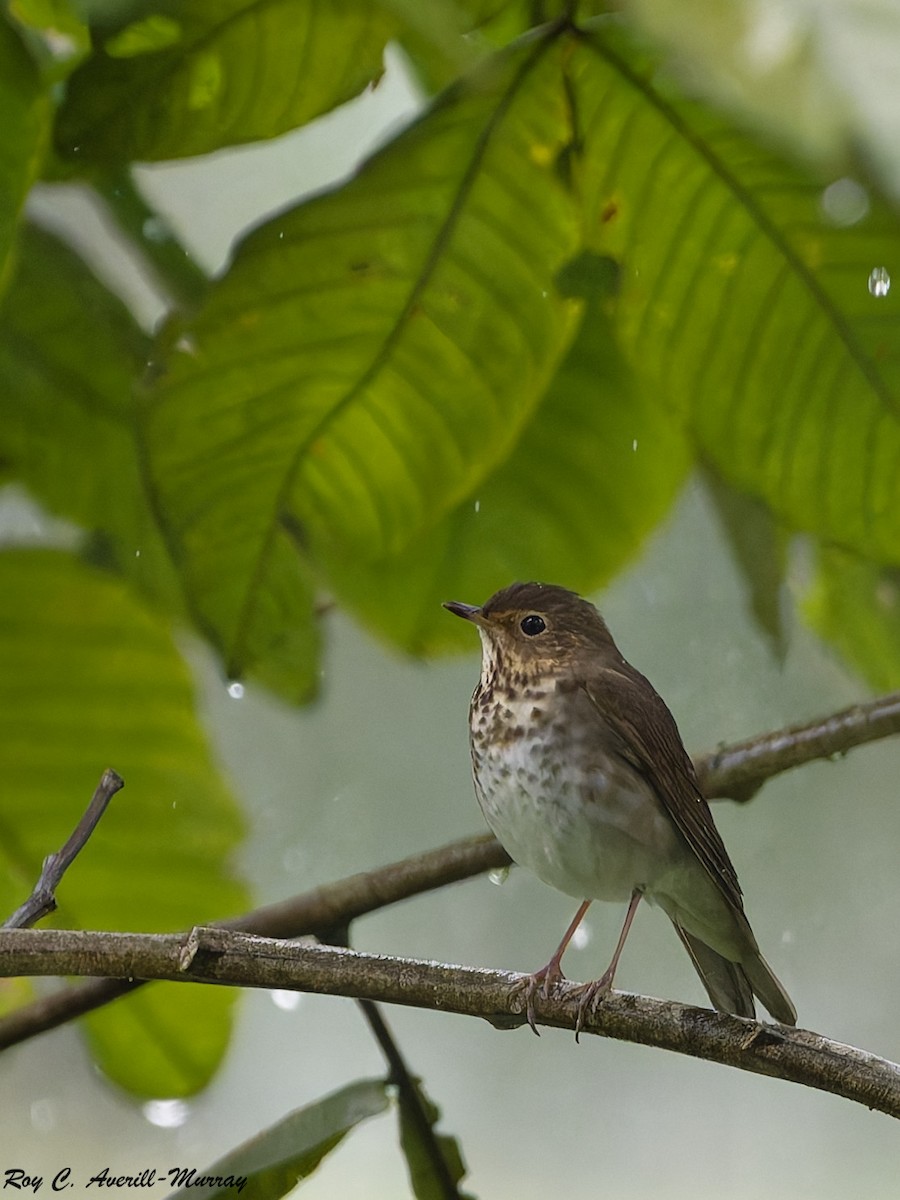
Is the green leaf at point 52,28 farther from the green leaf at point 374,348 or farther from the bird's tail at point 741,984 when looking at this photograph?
the bird's tail at point 741,984

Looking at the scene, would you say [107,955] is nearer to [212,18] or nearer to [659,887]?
[659,887]

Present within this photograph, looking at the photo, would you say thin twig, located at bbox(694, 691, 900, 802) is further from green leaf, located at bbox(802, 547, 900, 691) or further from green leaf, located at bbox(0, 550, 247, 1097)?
green leaf, located at bbox(0, 550, 247, 1097)

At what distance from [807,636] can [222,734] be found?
0.45 meters

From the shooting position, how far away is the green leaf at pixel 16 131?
728 mm

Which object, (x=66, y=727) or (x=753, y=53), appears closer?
(x=753, y=53)

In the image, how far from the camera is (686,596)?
0.95 m

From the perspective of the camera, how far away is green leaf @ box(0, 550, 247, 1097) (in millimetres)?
841

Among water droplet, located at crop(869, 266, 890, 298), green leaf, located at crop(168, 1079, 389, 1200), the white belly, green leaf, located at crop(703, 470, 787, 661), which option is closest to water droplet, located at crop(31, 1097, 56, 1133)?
green leaf, located at crop(168, 1079, 389, 1200)

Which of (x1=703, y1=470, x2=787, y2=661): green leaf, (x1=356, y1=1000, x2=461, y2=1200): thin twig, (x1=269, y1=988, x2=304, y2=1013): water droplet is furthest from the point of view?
(x1=269, y1=988, x2=304, y2=1013): water droplet

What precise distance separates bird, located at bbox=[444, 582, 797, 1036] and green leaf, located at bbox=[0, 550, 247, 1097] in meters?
0.32

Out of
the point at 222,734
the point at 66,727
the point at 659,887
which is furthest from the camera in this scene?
the point at 222,734

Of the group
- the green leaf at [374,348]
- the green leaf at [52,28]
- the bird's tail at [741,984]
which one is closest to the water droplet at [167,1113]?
the green leaf at [374,348]

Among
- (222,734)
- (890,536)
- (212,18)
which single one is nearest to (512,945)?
(222,734)

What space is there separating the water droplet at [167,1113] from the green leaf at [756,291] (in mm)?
571
